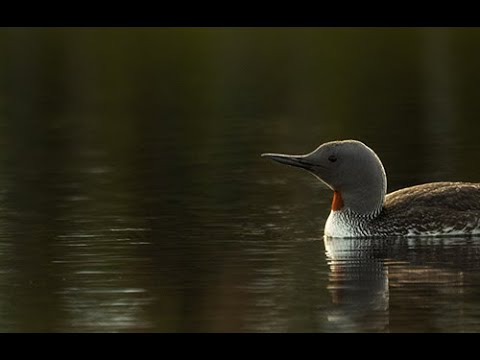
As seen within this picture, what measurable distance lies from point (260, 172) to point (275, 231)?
160 inches

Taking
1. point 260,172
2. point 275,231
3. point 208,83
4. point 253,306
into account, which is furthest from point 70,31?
point 253,306

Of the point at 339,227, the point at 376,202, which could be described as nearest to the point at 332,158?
the point at 376,202

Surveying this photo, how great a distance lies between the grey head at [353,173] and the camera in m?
13.9

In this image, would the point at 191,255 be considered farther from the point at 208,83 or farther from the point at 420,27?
the point at 420,27

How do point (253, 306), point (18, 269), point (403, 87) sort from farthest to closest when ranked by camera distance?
point (403, 87)
point (18, 269)
point (253, 306)

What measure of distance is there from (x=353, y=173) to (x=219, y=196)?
88.7 inches

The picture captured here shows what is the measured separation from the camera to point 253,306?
10.9m

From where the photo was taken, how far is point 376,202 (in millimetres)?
13891

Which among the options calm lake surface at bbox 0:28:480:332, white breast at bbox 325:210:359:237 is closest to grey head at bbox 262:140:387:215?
white breast at bbox 325:210:359:237

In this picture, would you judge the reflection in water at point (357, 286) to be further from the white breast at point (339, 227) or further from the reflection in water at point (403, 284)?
the white breast at point (339, 227)

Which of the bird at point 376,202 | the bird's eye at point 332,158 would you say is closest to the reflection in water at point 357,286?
the bird at point 376,202

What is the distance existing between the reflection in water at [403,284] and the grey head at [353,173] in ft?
1.18

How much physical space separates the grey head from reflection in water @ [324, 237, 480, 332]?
358 mm

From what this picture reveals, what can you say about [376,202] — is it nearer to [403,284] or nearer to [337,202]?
[337,202]
